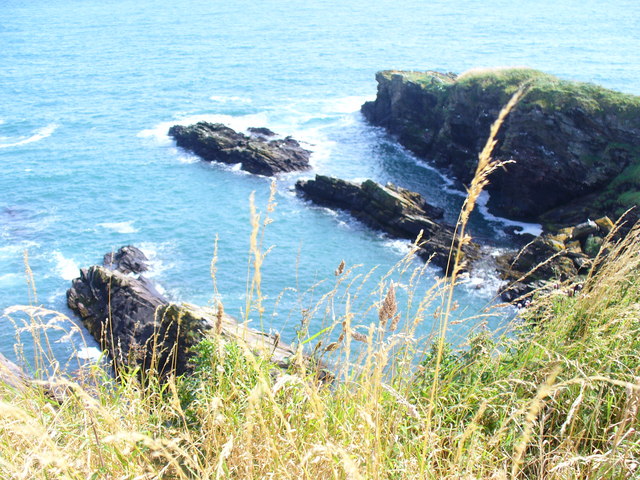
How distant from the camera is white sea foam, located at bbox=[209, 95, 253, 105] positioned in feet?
200

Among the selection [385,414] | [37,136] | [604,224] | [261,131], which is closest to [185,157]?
[261,131]

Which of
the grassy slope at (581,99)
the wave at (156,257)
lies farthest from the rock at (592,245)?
the wave at (156,257)

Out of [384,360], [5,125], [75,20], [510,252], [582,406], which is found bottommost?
[510,252]

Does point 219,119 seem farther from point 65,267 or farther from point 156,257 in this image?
point 65,267

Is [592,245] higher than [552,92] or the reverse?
the reverse

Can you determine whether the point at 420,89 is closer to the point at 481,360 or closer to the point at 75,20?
the point at 481,360

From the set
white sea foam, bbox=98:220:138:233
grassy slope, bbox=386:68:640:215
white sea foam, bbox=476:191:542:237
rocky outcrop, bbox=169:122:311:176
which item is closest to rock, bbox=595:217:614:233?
grassy slope, bbox=386:68:640:215

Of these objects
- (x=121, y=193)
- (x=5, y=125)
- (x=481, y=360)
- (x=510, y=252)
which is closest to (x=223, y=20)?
(x=5, y=125)

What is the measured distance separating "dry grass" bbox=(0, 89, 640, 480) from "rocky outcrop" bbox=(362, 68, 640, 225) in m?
31.2

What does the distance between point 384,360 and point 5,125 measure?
60.9 metres

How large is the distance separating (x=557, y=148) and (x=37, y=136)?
1774 inches

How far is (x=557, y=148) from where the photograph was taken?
36438 millimetres

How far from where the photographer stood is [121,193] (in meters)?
40.0

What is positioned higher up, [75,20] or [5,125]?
[75,20]
